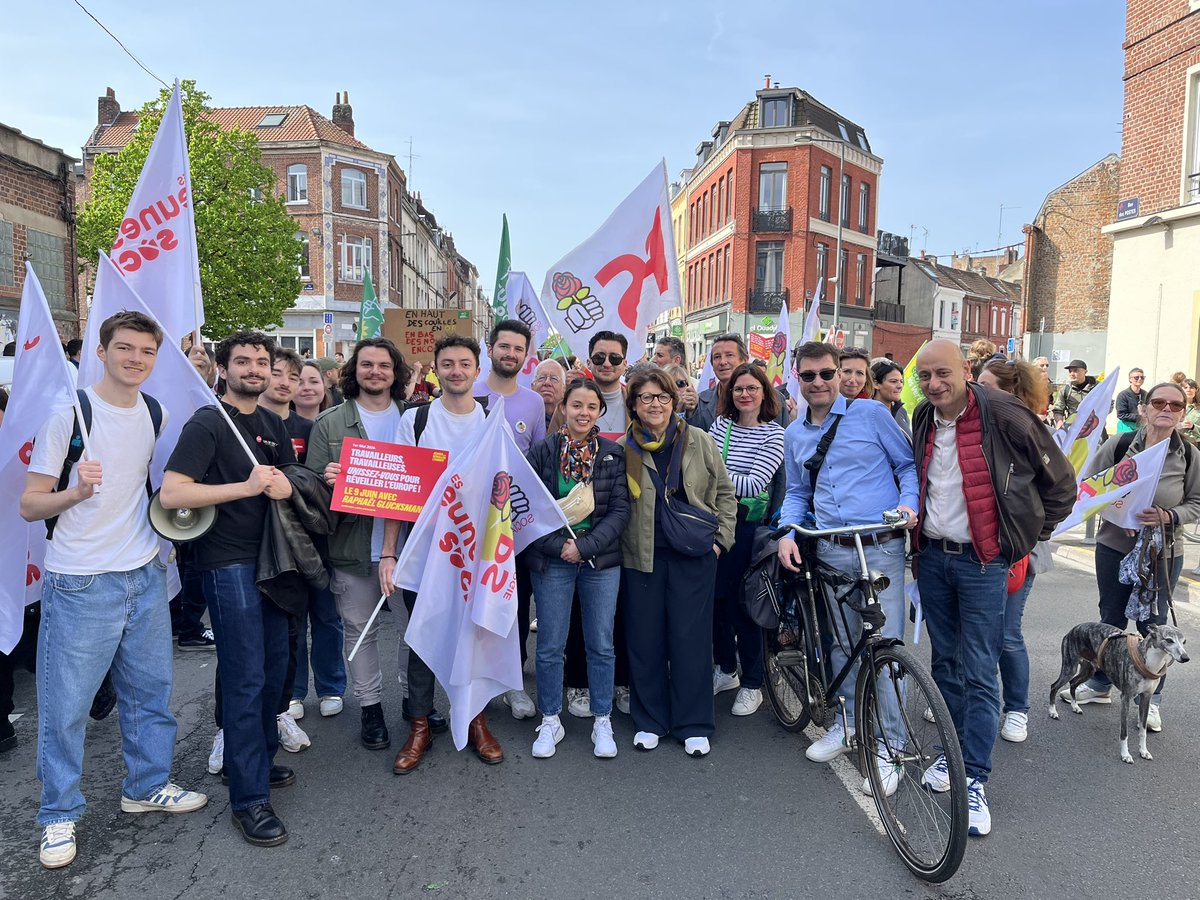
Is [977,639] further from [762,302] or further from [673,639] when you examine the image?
[762,302]

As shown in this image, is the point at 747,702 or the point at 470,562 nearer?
the point at 470,562

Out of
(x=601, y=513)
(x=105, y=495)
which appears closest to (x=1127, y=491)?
(x=601, y=513)

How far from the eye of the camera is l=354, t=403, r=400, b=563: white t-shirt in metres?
4.12

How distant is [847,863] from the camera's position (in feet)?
10.5

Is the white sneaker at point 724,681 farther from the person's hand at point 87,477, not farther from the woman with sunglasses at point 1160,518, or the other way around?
the person's hand at point 87,477

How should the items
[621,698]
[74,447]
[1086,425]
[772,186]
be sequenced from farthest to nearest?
[772,186]
[1086,425]
[621,698]
[74,447]

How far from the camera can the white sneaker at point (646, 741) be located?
166 inches

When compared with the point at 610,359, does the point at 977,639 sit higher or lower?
lower

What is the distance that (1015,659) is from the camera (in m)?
4.27

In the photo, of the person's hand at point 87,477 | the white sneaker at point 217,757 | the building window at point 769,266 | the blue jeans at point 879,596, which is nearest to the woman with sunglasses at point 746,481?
the blue jeans at point 879,596

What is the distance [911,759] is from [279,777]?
2.81m

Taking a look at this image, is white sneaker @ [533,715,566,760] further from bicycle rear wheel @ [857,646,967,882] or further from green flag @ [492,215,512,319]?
green flag @ [492,215,512,319]

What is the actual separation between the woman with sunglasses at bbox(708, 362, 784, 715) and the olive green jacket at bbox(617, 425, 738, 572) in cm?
40

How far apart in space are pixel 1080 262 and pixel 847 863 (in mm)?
28830
